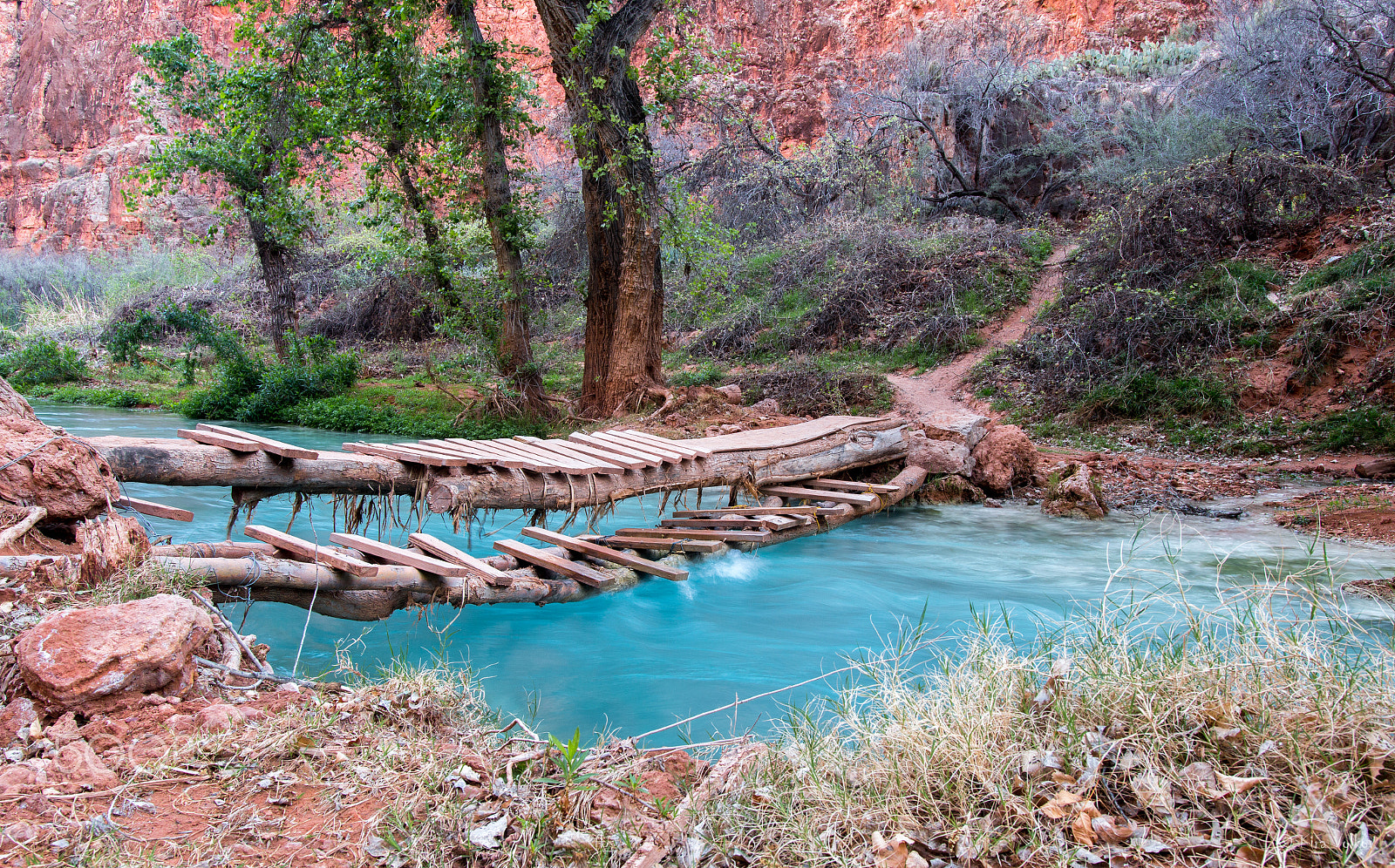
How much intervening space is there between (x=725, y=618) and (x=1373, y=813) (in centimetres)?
370

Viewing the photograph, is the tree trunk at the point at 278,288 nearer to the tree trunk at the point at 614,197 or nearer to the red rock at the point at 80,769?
the tree trunk at the point at 614,197

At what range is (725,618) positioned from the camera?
526cm

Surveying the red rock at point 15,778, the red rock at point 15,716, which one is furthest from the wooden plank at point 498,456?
the red rock at point 15,778

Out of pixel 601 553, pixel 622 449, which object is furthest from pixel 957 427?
pixel 601 553

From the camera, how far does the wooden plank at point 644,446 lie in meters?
6.08

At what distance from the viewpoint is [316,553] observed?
155 inches

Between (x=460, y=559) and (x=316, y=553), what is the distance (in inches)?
29.9

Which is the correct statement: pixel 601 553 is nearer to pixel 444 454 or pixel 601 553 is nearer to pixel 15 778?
pixel 444 454

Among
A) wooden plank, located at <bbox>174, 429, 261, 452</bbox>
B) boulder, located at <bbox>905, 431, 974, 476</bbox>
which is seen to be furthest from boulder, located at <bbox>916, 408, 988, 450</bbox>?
wooden plank, located at <bbox>174, 429, 261, 452</bbox>

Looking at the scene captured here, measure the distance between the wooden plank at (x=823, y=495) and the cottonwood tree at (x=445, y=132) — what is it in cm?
541

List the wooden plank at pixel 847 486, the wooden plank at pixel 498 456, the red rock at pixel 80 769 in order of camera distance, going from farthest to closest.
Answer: the wooden plank at pixel 847 486
the wooden plank at pixel 498 456
the red rock at pixel 80 769

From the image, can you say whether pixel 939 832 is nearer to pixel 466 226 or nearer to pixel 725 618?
pixel 725 618

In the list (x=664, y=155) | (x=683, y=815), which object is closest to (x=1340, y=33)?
(x=664, y=155)

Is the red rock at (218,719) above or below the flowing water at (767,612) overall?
above
